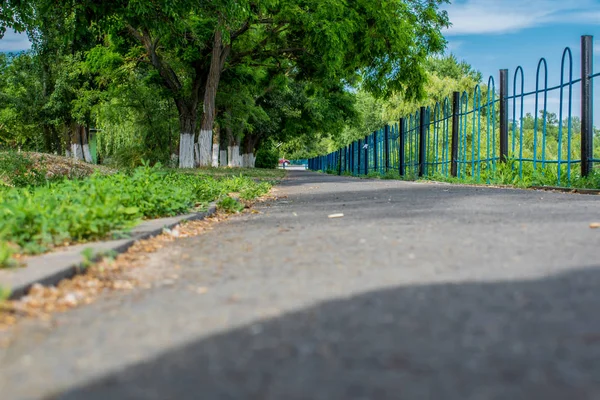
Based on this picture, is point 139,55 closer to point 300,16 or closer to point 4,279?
point 300,16

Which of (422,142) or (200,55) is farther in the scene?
(200,55)

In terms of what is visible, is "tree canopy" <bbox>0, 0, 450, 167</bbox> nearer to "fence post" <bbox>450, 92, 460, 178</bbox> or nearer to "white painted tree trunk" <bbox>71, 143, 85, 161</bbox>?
"white painted tree trunk" <bbox>71, 143, 85, 161</bbox>

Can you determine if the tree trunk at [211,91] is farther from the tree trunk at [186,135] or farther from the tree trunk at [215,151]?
the tree trunk at [215,151]

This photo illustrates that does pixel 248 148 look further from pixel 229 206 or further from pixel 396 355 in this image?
pixel 396 355

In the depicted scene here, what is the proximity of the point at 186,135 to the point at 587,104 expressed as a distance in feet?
61.3

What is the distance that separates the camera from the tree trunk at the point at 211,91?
24.7 meters

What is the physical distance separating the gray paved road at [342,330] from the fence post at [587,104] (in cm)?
776

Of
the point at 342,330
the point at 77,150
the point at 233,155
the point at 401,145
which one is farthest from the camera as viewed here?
the point at 233,155

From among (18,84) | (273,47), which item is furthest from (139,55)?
(18,84)

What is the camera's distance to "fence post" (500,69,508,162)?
50.8ft

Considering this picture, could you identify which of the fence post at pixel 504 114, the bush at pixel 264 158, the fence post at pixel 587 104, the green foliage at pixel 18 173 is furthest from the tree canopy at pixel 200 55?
the bush at pixel 264 158

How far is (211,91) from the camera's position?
82.7ft

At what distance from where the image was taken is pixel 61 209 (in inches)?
216

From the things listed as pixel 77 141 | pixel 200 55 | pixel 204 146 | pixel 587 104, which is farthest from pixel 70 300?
pixel 77 141
